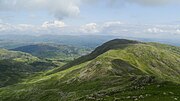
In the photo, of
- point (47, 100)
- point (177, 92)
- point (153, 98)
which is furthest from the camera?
point (47, 100)

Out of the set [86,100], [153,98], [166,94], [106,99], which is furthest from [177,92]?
[86,100]

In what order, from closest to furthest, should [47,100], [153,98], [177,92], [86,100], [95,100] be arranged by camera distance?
[153,98], [177,92], [95,100], [86,100], [47,100]

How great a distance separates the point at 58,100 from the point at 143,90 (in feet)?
327

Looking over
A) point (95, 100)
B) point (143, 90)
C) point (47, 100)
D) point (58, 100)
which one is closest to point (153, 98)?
point (143, 90)

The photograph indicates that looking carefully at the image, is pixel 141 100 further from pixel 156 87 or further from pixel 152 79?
pixel 152 79

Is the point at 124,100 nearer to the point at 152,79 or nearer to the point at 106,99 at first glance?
the point at 106,99

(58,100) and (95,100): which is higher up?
(95,100)

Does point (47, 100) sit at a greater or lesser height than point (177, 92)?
lesser

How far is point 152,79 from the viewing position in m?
102

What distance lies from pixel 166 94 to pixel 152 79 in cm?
3139

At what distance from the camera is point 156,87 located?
83.4m

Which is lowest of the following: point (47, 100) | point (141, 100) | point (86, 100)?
point (47, 100)

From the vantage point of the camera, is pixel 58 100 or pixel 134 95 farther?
pixel 58 100

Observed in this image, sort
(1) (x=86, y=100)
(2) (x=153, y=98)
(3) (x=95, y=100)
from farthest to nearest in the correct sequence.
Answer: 1. (1) (x=86, y=100)
2. (3) (x=95, y=100)
3. (2) (x=153, y=98)
